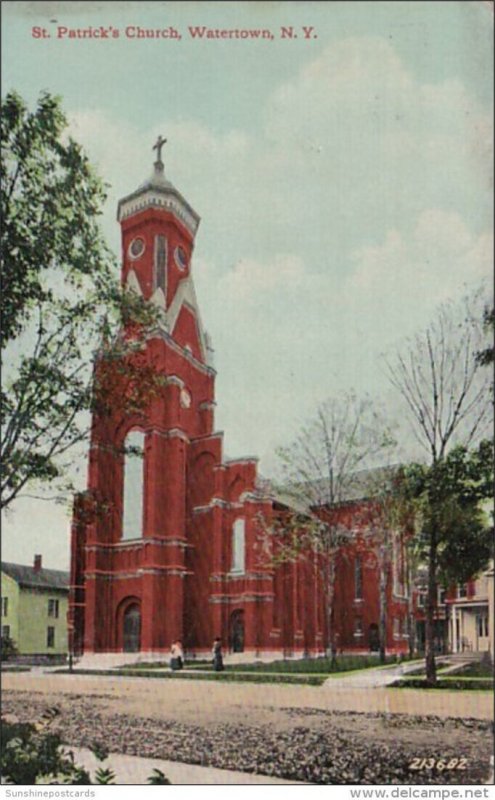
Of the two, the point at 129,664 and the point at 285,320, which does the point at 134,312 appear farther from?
the point at 129,664

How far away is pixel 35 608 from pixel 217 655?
674 millimetres

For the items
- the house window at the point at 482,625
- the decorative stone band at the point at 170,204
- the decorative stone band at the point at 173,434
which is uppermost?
the decorative stone band at the point at 170,204

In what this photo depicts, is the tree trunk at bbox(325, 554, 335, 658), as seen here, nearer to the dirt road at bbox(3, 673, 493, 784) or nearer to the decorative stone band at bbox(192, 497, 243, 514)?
the dirt road at bbox(3, 673, 493, 784)

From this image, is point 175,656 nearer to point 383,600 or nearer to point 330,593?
point 330,593

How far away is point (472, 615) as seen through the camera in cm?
284

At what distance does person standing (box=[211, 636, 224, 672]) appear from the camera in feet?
9.99

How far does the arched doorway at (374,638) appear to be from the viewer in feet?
9.65

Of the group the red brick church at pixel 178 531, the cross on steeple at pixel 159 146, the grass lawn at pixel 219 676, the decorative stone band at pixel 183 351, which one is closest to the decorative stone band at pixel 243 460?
the red brick church at pixel 178 531

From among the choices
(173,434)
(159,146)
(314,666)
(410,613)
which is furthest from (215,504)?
(159,146)

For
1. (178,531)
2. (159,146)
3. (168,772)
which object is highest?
(159,146)

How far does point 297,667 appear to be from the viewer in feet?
9.67

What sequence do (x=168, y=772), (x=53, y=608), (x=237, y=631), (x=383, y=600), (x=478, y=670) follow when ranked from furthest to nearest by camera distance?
(x=53, y=608) < (x=237, y=631) < (x=383, y=600) < (x=168, y=772) < (x=478, y=670)

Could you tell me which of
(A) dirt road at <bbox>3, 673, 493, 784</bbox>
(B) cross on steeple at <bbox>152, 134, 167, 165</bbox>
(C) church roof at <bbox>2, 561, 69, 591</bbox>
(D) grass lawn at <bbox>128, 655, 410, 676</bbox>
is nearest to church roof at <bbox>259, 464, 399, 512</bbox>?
(D) grass lawn at <bbox>128, 655, 410, 676</bbox>

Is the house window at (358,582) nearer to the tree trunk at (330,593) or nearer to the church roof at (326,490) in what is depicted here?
the tree trunk at (330,593)
